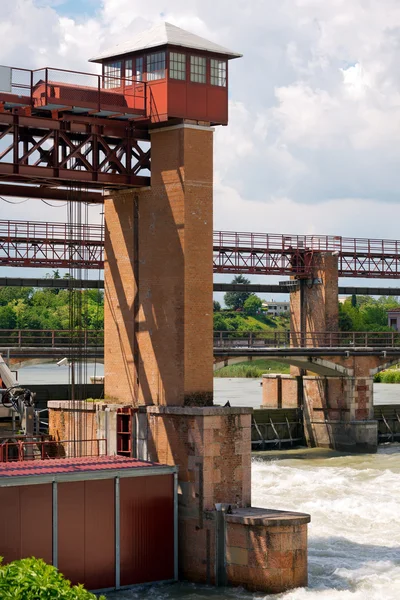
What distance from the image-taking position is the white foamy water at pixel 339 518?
2970 cm

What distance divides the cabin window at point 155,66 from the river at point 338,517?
46.0ft

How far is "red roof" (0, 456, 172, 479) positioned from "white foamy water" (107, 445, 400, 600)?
10.4ft

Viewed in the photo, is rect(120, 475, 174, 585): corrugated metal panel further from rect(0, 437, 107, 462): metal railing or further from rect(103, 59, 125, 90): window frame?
rect(103, 59, 125, 90): window frame

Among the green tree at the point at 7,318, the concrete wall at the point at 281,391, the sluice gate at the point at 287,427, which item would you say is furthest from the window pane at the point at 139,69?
the green tree at the point at 7,318

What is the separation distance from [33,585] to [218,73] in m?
20.3

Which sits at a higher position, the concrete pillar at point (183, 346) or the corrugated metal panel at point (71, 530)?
the concrete pillar at point (183, 346)

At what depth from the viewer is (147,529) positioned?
3052cm

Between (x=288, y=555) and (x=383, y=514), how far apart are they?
493 inches

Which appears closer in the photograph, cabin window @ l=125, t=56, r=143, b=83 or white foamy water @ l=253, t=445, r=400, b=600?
white foamy water @ l=253, t=445, r=400, b=600

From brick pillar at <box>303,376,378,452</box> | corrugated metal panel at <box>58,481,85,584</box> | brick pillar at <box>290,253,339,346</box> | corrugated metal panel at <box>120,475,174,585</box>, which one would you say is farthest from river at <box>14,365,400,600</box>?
brick pillar at <box>290,253,339,346</box>

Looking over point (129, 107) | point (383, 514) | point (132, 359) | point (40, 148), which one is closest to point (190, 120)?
point (129, 107)

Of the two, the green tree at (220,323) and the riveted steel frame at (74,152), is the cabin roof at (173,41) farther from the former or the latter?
the green tree at (220,323)

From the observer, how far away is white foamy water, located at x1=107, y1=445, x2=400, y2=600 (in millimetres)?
29703

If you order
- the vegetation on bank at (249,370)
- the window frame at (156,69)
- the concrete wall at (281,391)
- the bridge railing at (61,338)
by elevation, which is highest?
the window frame at (156,69)
